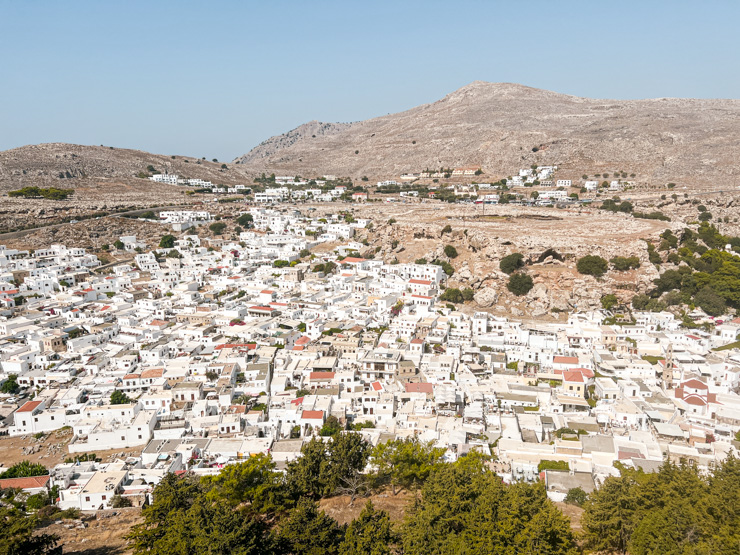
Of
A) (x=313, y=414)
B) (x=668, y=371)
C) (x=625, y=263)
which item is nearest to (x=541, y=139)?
(x=625, y=263)

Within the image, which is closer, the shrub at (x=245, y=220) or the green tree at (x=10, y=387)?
the green tree at (x=10, y=387)

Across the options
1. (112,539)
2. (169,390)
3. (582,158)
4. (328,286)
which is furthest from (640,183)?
(112,539)

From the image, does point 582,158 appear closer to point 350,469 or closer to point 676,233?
point 676,233

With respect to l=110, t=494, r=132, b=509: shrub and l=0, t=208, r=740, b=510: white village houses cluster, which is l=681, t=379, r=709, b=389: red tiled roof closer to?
l=0, t=208, r=740, b=510: white village houses cluster

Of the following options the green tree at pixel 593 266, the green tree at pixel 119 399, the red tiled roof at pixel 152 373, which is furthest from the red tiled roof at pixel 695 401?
the green tree at pixel 119 399

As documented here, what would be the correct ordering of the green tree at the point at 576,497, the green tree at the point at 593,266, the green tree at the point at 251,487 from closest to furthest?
1. the green tree at the point at 251,487
2. the green tree at the point at 576,497
3. the green tree at the point at 593,266

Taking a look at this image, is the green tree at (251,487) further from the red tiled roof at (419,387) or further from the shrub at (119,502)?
the red tiled roof at (419,387)

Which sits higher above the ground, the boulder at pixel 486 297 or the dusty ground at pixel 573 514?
the boulder at pixel 486 297
